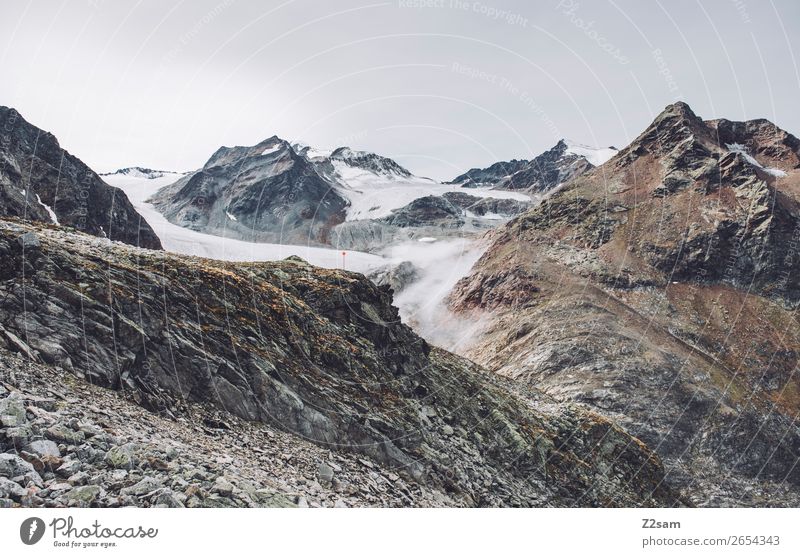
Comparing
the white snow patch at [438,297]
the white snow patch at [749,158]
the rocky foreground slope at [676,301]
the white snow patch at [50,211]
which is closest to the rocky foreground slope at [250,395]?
the rocky foreground slope at [676,301]

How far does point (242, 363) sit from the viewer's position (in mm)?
24453

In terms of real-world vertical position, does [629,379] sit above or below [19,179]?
below

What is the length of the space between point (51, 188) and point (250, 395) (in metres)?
98.7

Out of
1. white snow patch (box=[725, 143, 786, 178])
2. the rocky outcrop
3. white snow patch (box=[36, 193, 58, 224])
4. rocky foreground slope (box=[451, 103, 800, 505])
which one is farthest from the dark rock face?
white snow patch (box=[725, 143, 786, 178])

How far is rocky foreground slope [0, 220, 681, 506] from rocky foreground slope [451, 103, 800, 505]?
42.5 metres

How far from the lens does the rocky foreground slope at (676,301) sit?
75812 mm

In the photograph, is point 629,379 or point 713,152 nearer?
point 629,379

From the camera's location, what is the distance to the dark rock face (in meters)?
82.1

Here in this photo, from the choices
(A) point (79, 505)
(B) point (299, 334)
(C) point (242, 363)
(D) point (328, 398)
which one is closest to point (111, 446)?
(A) point (79, 505)

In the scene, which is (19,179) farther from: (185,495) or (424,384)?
(185,495)

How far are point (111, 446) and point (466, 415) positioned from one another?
22637mm

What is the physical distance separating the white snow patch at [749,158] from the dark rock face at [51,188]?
16658 cm

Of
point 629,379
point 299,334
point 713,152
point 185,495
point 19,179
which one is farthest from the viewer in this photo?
point 713,152

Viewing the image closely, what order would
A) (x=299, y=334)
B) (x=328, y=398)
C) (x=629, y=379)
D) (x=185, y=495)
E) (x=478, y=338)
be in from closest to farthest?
(x=185, y=495) → (x=328, y=398) → (x=299, y=334) → (x=629, y=379) → (x=478, y=338)
